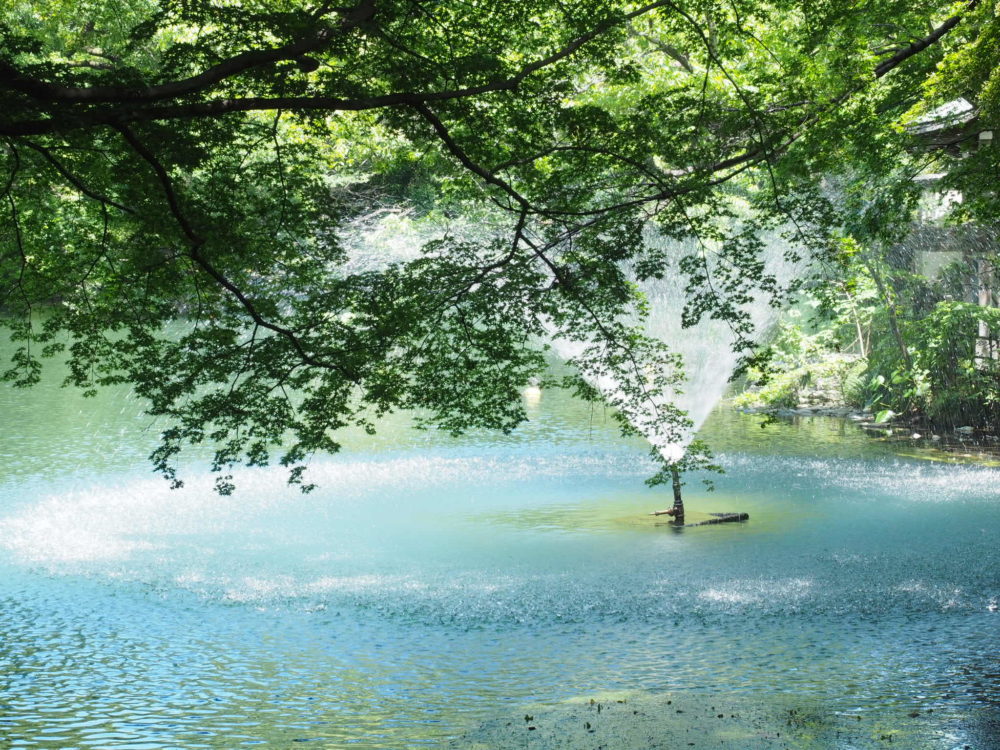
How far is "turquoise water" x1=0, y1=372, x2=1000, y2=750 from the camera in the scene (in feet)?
18.9

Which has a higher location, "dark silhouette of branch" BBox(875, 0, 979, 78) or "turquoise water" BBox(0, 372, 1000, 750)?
"dark silhouette of branch" BBox(875, 0, 979, 78)

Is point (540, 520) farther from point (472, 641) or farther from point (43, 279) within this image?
point (43, 279)

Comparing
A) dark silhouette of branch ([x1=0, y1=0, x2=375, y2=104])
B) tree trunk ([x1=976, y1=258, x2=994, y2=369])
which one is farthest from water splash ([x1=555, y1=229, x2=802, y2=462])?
dark silhouette of branch ([x1=0, y1=0, x2=375, y2=104])

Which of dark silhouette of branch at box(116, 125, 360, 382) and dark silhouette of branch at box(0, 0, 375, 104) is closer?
dark silhouette of branch at box(0, 0, 375, 104)

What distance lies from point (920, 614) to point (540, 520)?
4.42m

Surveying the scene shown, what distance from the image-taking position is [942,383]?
1664 centimetres

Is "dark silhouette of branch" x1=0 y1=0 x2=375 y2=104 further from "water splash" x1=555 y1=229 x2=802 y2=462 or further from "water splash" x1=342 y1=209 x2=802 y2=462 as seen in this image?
"water splash" x1=555 y1=229 x2=802 y2=462

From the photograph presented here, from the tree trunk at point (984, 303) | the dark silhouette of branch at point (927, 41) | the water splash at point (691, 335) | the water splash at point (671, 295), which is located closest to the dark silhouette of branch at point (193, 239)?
the dark silhouette of branch at point (927, 41)

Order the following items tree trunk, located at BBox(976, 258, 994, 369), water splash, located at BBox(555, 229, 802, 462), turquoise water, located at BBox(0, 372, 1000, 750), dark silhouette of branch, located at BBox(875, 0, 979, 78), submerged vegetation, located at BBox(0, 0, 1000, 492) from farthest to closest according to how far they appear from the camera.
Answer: tree trunk, located at BBox(976, 258, 994, 369) → water splash, located at BBox(555, 229, 802, 462) → dark silhouette of branch, located at BBox(875, 0, 979, 78) → submerged vegetation, located at BBox(0, 0, 1000, 492) → turquoise water, located at BBox(0, 372, 1000, 750)

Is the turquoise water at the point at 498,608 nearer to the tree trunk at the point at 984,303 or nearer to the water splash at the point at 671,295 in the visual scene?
the water splash at the point at 671,295

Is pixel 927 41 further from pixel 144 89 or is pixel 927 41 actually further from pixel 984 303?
pixel 984 303

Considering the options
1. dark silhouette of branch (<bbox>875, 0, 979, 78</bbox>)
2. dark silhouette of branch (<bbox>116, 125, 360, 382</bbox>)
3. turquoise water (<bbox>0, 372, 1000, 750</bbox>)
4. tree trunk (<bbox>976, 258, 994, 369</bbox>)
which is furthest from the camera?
tree trunk (<bbox>976, 258, 994, 369</bbox>)

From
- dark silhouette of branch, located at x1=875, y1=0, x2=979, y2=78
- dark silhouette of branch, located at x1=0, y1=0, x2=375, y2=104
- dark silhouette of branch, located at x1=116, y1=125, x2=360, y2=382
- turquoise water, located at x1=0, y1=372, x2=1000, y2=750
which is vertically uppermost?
dark silhouette of branch, located at x1=875, y1=0, x2=979, y2=78

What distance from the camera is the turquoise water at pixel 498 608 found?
5.76 metres
